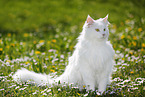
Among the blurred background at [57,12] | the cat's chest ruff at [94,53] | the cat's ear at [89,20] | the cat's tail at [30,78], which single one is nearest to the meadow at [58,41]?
the blurred background at [57,12]

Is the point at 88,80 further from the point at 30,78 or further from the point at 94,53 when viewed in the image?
the point at 30,78

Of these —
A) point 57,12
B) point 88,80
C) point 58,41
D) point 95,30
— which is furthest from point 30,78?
point 57,12

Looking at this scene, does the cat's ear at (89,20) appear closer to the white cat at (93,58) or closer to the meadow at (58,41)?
the white cat at (93,58)

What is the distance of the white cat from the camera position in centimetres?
375

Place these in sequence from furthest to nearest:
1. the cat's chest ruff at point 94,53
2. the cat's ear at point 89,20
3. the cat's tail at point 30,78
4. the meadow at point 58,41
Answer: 1. the cat's tail at point 30,78
2. the meadow at point 58,41
3. the cat's chest ruff at point 94,53
4. the cat's ear at point 89,20

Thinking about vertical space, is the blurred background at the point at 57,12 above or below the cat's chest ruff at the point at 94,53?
above

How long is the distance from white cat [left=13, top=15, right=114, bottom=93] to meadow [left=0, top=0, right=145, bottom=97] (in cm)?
22

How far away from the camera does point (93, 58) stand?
12.6 ft

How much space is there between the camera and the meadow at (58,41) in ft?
13.2

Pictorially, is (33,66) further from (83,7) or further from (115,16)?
(83,7)

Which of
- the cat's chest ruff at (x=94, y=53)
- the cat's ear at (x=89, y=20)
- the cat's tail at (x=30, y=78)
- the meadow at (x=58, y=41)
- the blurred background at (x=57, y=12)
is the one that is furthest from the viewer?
the blurred background at (x=57, y=12)

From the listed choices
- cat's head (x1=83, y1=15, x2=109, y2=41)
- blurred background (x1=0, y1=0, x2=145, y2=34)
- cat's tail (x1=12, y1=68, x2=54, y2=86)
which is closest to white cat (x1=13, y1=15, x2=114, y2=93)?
cat's head (x1=83, y1=15, x2=109, y2=41)

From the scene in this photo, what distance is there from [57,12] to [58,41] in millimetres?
3658

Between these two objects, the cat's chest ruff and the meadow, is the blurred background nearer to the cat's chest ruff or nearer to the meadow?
the meadow
